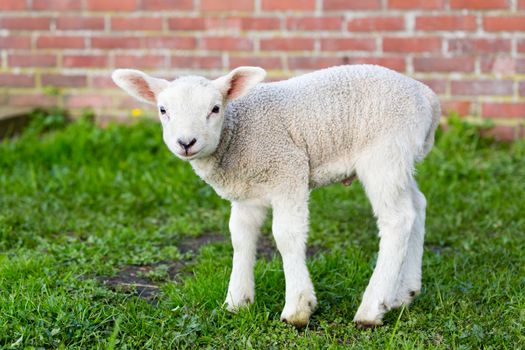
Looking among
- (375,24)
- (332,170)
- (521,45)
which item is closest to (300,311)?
(332,170)

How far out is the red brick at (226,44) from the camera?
7079 millimetres

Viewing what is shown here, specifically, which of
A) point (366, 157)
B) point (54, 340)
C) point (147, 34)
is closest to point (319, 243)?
point (366, 157)

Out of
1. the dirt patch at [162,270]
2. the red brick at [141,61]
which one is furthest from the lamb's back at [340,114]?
the red brick at [141,61]

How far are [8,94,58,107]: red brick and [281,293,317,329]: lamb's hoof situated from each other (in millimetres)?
4533

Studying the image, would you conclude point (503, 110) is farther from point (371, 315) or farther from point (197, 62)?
point (371, 315)

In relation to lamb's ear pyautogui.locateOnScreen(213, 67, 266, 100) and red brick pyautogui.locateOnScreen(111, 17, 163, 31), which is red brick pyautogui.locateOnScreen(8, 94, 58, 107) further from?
lamb's ear pyautogui.locateOnScreen(213, 67, 266, 100)

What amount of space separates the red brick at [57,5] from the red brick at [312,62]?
6.52 feet

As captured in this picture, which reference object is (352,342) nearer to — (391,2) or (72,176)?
(72,176)

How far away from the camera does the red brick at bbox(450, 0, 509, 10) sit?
6512 mm

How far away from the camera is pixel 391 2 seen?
22.0 ft

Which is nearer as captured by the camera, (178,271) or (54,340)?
(54,340)

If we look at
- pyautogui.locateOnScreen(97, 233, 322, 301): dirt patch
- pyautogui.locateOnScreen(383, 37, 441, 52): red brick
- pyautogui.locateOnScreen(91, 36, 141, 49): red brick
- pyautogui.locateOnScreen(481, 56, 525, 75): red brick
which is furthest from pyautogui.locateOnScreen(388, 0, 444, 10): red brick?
pyautogui.locateOnScreen(97, 233, 322, 301): dirt patch

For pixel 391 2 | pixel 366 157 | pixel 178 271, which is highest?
pixel 391 2

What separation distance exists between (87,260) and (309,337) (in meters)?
1.57
